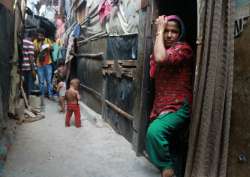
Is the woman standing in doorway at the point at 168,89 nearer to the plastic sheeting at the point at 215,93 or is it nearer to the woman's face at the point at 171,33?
the woman's face at the point at 171,33

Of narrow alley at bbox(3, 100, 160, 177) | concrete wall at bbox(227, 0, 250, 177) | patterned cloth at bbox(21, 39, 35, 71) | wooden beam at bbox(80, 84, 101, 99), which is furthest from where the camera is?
patterned cloth at bbox(21, 39, 35, 71)

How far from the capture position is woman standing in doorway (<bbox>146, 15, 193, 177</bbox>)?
351 centimetres

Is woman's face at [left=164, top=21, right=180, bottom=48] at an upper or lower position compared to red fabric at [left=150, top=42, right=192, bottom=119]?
upper

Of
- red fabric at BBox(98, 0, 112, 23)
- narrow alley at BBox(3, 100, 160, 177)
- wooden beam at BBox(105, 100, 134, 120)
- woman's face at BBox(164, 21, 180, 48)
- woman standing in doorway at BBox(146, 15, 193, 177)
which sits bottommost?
narrow alley at BBox(3, 100, 160, 177)

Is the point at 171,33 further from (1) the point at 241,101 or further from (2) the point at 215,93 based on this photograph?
(1) the point at 241,101

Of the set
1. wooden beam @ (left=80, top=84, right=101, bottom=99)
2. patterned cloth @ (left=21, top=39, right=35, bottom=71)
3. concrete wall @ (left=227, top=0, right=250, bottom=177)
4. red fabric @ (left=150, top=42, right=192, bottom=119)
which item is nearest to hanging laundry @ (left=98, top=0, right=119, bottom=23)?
wooden beam @ (left=80, top=84, right=101, bottom=99)

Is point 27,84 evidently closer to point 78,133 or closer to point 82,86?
point 82,86

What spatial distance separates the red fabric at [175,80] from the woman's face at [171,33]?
115 millimetres

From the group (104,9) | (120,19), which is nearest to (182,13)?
(120,19)

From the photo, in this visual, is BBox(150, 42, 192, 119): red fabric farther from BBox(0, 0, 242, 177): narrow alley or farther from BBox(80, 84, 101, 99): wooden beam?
BBox(80, 84, 101, 99): wooden beam

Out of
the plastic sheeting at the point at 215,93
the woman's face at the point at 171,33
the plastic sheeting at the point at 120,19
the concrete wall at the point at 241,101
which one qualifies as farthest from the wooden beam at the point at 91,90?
the concrete wall at the point at 241,101

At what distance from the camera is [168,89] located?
12.3ft

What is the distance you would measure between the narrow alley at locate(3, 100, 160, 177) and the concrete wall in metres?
1.74

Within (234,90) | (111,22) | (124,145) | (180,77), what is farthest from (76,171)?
(111,22)
